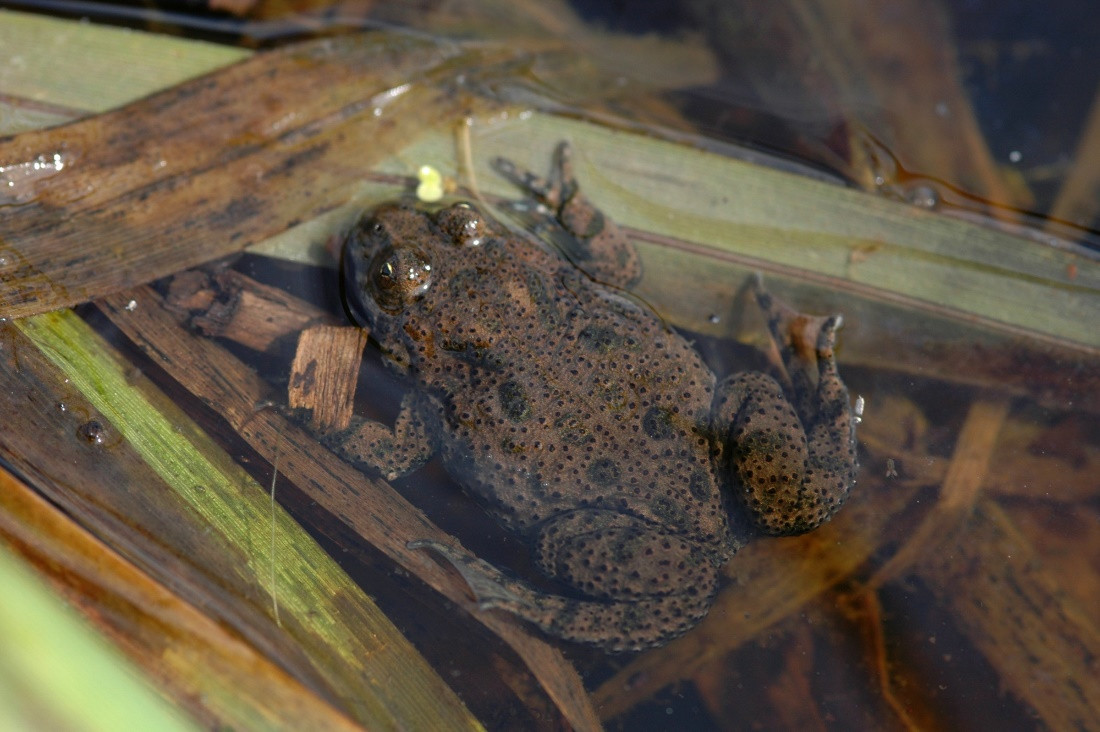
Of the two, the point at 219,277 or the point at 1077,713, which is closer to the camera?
the point at 1077,713

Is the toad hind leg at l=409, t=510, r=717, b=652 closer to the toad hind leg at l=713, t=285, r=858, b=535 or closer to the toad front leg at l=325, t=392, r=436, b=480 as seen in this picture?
the toad hind leg at l=713, t=285, r=858, b=535

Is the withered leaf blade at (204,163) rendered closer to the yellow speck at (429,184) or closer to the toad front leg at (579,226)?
the yellow speck at (429,184)

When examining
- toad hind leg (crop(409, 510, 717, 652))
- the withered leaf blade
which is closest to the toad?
toad hind leg (crop(409, 510, 717, 652))

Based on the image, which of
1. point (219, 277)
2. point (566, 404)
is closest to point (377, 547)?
point (566, 404)

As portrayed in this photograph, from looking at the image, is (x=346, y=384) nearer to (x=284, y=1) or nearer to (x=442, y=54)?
(x=442, y=54)

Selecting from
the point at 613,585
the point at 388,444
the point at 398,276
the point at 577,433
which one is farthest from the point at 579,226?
the point at 613,585

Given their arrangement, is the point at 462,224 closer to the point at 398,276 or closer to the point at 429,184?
the point at 398,276
